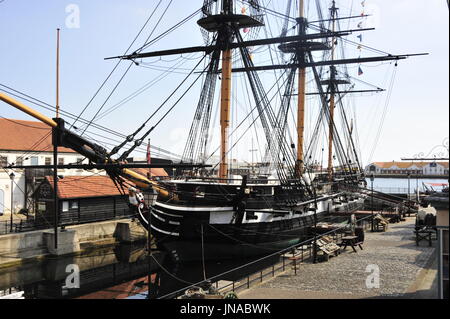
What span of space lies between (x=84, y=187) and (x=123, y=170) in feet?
44.6

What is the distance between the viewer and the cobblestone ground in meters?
13.7

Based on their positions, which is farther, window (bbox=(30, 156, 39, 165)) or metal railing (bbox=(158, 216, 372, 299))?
window (bbox=(30, 156, 39, 165))

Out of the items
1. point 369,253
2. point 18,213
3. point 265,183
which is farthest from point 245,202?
point 18,213

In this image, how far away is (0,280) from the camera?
73.5ft

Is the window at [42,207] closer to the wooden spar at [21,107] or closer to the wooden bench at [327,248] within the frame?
the wooden spar at [21,107]

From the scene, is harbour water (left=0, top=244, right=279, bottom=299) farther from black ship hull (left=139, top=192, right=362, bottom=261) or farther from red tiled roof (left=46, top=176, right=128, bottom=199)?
red tiled roof (left=46, top=176, right=128, bottom=199)

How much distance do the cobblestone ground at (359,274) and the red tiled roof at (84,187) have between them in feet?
65.5

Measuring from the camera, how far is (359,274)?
15922 millimetres

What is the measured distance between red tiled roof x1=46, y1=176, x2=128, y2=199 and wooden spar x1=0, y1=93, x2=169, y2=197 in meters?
9.92

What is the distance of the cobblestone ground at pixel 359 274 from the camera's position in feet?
45.0
